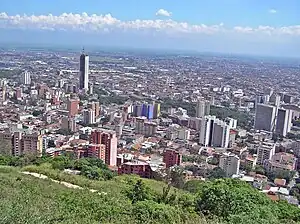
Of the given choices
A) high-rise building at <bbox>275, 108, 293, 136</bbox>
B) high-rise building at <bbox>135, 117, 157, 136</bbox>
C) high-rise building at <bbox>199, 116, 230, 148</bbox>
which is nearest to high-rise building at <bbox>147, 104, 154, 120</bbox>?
high-rise building at <bbox>135, 117, 157, 136</bbox>

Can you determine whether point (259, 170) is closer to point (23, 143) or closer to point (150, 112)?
point (23, 143)

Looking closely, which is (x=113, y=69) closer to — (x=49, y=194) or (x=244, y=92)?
(x=244, y=92)

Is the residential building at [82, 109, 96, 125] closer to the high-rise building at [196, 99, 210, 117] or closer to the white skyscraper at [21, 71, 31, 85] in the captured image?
the high-rise building at [196, 99, 210, 117]

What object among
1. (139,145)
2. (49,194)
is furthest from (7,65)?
(49,194)

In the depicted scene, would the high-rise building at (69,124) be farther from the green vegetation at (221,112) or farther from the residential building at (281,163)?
the residential building at (281,163)

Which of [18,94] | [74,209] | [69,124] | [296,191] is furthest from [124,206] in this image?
[18,94]
